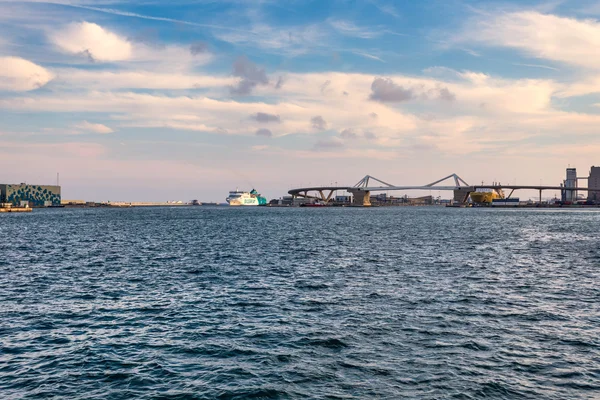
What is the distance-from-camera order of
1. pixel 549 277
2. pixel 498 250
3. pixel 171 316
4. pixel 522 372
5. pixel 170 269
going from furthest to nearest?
pixel 498 250 < pixel 170 269 < pixel 549 277 < pixel 171 316 < pixel 522 372

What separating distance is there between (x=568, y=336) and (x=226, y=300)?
17092mm

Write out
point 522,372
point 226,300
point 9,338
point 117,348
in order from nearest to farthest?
point 522,372, point 117,348, point 9,338, point 226,300

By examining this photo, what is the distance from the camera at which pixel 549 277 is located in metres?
35.6

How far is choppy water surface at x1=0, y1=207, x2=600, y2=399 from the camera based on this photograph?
614 inches

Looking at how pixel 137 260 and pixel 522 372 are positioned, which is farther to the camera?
pixel 137 260

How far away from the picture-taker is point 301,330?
2156cm

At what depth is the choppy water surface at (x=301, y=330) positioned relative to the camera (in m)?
15.6

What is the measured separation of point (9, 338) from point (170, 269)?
1999 centimetres

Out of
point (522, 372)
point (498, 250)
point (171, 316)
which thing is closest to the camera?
point (522, 372)

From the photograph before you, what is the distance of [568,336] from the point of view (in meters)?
20.4

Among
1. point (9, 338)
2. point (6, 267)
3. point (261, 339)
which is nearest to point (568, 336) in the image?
point (261, 339)

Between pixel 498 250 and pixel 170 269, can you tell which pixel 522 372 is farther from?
pixel 498 250

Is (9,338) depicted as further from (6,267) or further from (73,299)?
(6,267)

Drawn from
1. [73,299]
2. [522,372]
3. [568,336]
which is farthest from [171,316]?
[568,336]
